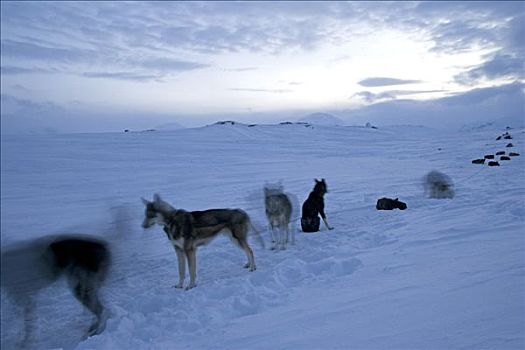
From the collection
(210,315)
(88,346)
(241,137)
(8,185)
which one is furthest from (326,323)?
(241,137)

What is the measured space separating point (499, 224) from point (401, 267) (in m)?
2.54

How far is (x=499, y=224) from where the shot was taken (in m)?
6.75

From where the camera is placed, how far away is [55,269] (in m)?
4.82

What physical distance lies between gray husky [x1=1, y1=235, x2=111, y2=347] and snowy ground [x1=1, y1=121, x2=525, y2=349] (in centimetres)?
19

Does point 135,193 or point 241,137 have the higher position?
point 241,137

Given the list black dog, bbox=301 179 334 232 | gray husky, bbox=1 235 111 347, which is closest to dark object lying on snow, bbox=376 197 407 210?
black dog, bbox=301 179 334 232

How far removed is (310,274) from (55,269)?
133 inches

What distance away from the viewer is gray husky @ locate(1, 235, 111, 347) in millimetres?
4590

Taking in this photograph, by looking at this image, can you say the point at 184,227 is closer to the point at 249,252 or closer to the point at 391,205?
the point at 249,252

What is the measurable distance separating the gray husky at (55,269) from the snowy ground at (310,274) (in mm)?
187

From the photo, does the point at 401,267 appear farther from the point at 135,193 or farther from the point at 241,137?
Result: the point at 241,137

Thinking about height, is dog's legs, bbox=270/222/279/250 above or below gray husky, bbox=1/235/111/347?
below

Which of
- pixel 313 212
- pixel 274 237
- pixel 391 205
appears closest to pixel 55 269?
pixel 274 237

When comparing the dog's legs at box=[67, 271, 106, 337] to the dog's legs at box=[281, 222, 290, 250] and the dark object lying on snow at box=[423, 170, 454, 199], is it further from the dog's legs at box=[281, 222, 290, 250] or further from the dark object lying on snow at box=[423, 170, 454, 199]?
the dark object lying on snow at box=[423, 170, 454, 199]
